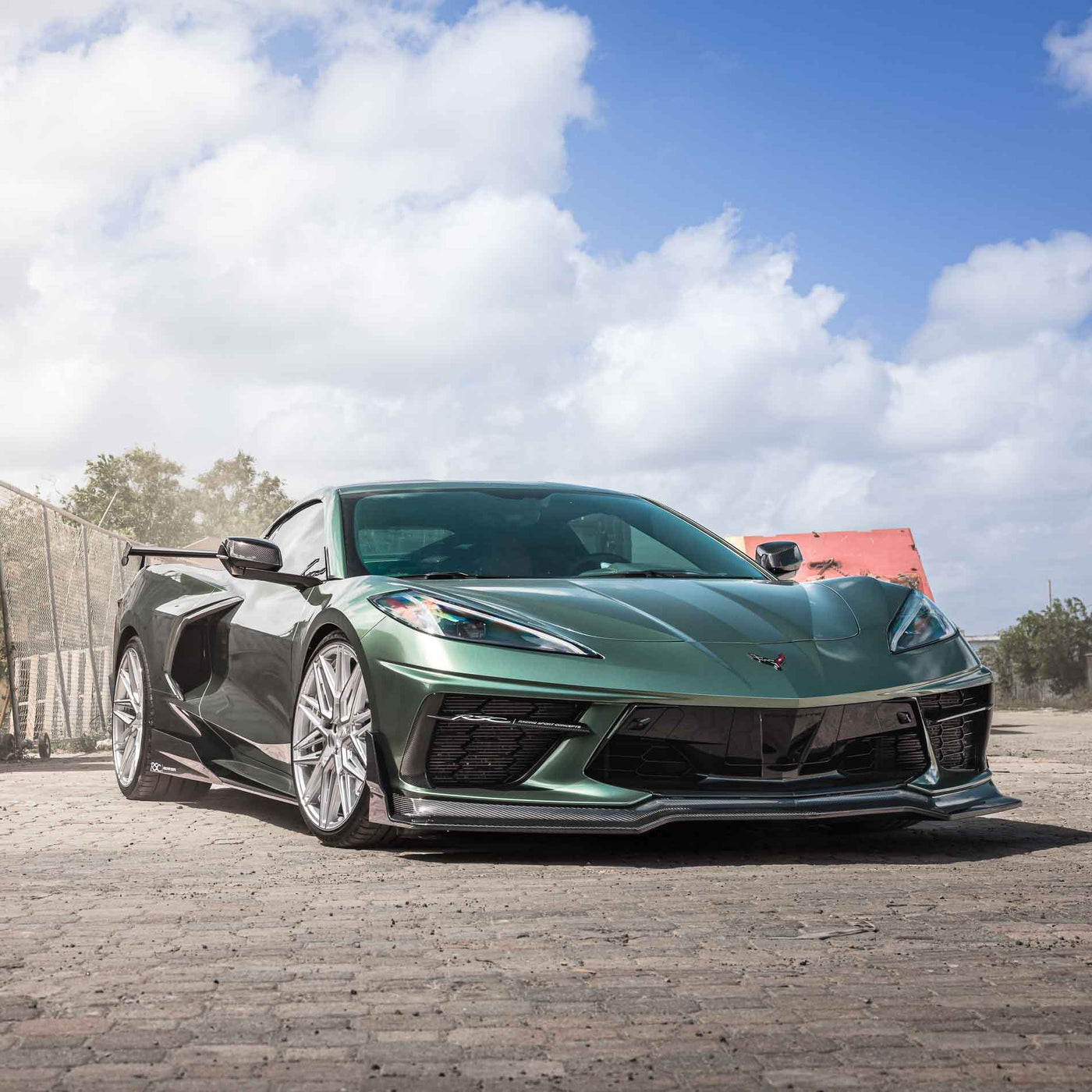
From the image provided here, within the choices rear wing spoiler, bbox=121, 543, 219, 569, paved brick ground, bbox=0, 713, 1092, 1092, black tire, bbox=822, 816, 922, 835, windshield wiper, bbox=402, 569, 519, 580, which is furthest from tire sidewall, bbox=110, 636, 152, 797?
black tire, bbox=822, 816, 922, 835

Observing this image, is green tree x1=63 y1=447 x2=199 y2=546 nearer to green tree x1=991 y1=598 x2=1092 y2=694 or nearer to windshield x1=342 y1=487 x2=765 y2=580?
green tree x1=991 y1=598 x2=1092 y2=694

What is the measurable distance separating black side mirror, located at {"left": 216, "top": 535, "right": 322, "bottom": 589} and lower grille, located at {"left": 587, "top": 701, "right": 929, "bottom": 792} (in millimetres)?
1680

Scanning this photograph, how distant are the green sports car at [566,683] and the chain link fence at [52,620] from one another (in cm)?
607

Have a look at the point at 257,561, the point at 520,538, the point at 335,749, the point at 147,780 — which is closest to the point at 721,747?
the point at 335,749

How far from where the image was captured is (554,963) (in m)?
3.49

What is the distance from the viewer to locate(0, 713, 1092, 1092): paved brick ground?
269cm

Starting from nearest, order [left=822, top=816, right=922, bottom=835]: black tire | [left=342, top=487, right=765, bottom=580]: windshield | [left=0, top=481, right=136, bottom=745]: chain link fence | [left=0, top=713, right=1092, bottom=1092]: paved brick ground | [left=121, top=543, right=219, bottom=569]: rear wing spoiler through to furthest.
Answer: [left=0, top=713, right=1092, bottom=1092]: paved brick ground → [left=822, top=816, right=922, bottom=835]: black tire → [left=342, top=487, right=765, bottom=580]: windshield → [left=121, top=543, right=219, bottom=569]: rear wing spoiler → [left=0, top=481, right=136, bottom=745]: chain link fence

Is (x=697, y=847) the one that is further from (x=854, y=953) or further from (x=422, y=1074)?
(x=422, y=1074)

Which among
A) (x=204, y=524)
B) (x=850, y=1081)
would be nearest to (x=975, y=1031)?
(x=850, y=1081)

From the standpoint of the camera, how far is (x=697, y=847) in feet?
18.0

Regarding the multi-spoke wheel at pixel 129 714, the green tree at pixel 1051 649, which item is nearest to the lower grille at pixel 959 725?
the multi-spoke wheel at pixel 129 714

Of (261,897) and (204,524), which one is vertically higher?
(204,524)

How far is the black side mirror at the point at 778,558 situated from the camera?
6645 millimetres

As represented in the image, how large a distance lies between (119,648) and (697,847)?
3.99 m
